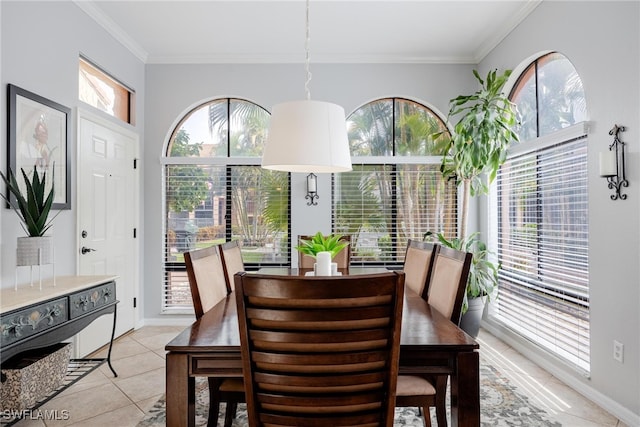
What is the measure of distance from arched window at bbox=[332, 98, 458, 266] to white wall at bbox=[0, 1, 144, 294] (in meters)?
2.43

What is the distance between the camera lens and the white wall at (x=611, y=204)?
2166 mm

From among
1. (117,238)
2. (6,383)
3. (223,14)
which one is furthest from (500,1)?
(6,383)

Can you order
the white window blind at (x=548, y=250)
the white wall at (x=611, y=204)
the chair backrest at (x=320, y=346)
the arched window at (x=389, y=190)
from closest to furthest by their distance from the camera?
the chair backrest at (x=320, y=346), the white wall at (x=611, y=204), the white window blind at (x=548, y=250), the arched window at (x=389, y=190)

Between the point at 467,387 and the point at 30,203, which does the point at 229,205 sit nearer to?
the point at 30,203

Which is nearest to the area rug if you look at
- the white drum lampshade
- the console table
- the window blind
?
the console table

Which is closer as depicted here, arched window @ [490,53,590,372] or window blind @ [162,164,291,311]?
arched window @ [490,53,590,372]

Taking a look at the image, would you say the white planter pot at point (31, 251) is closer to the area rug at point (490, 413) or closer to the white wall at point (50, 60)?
the white wall at point (50, 60)

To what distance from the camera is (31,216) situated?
235 centimetres

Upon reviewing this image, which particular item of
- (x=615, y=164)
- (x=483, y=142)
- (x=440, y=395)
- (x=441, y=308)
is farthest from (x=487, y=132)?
(x=440, y=395)

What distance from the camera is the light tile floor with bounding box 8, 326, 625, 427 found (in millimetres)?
2252

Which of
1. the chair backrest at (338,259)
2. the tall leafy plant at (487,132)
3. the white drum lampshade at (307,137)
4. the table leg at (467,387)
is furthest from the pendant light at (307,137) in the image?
the tall leafy plant at (487,132)

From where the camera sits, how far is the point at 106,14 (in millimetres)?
3295

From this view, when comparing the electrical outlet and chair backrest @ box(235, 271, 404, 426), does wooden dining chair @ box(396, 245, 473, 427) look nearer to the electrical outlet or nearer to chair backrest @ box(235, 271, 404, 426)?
chair backrest @ box(235, 271, 404, 426)

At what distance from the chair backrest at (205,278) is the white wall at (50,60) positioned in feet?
4.43
